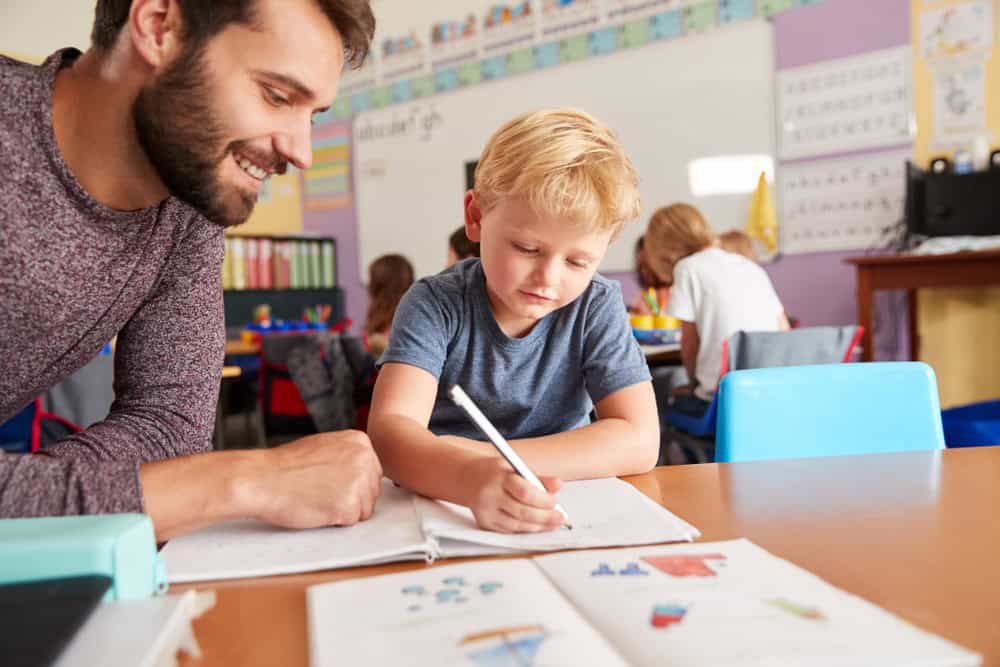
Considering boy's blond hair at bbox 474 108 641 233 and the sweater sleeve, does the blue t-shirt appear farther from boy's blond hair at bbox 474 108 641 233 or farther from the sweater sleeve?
the sweater sleeve

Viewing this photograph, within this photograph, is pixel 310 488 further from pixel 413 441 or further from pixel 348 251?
pixel 348 251

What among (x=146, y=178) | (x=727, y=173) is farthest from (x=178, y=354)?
(x=727, y=173)

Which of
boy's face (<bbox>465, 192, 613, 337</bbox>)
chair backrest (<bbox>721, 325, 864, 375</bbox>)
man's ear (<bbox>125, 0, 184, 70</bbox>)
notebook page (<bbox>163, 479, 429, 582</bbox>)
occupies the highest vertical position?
man's ear (<bbox>125, 0, 184, 70</bbox>)

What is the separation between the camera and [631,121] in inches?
176

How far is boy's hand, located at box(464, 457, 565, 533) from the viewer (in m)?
0.69

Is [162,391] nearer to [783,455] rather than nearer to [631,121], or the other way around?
[783,455]

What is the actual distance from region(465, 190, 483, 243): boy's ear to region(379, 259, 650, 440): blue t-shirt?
3.0 inches

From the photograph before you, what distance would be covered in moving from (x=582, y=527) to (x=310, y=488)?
0.23m

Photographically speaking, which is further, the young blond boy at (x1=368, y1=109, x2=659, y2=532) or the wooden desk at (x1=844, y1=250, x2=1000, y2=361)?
the wooden desk at (x1=844, y1=250, x2=1000, y2=361)

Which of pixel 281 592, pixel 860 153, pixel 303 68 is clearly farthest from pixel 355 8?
pixel 860 153

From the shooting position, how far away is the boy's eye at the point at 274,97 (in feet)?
3.08

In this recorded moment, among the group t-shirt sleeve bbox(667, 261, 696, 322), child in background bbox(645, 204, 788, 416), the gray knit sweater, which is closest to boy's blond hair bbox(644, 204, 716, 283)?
child in background bbox(645, 204, 788, 416)

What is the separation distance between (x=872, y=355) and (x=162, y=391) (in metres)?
3.16

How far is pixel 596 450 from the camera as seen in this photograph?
0.97 metres
